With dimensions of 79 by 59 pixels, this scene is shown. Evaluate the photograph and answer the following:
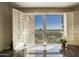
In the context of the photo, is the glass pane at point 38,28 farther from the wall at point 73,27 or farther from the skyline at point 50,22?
the wall at point 73,27

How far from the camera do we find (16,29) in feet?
5.45

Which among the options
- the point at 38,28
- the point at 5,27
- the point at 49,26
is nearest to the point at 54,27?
the point at 49,26

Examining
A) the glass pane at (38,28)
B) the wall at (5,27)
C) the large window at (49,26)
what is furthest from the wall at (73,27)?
the wall at (5,27)

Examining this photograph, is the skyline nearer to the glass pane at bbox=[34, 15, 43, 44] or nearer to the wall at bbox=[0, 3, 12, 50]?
the glass pane at bbox=[34, 15, 43, 44]

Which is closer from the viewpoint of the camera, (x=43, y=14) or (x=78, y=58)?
(x=78, y=58)

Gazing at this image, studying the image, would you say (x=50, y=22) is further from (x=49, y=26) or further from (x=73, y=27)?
(x=73, y=27)

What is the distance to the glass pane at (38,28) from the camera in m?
1.68

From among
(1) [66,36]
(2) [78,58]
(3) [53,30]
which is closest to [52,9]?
→ (3) [53,30]

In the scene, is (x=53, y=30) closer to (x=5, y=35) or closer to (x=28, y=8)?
(x=28, y=8)

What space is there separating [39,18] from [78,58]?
0.64m

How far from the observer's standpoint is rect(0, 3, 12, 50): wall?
161 centimetres

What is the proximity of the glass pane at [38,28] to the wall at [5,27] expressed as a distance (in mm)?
312

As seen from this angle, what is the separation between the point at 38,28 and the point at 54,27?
196 mm

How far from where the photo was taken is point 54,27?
1.69 metres
